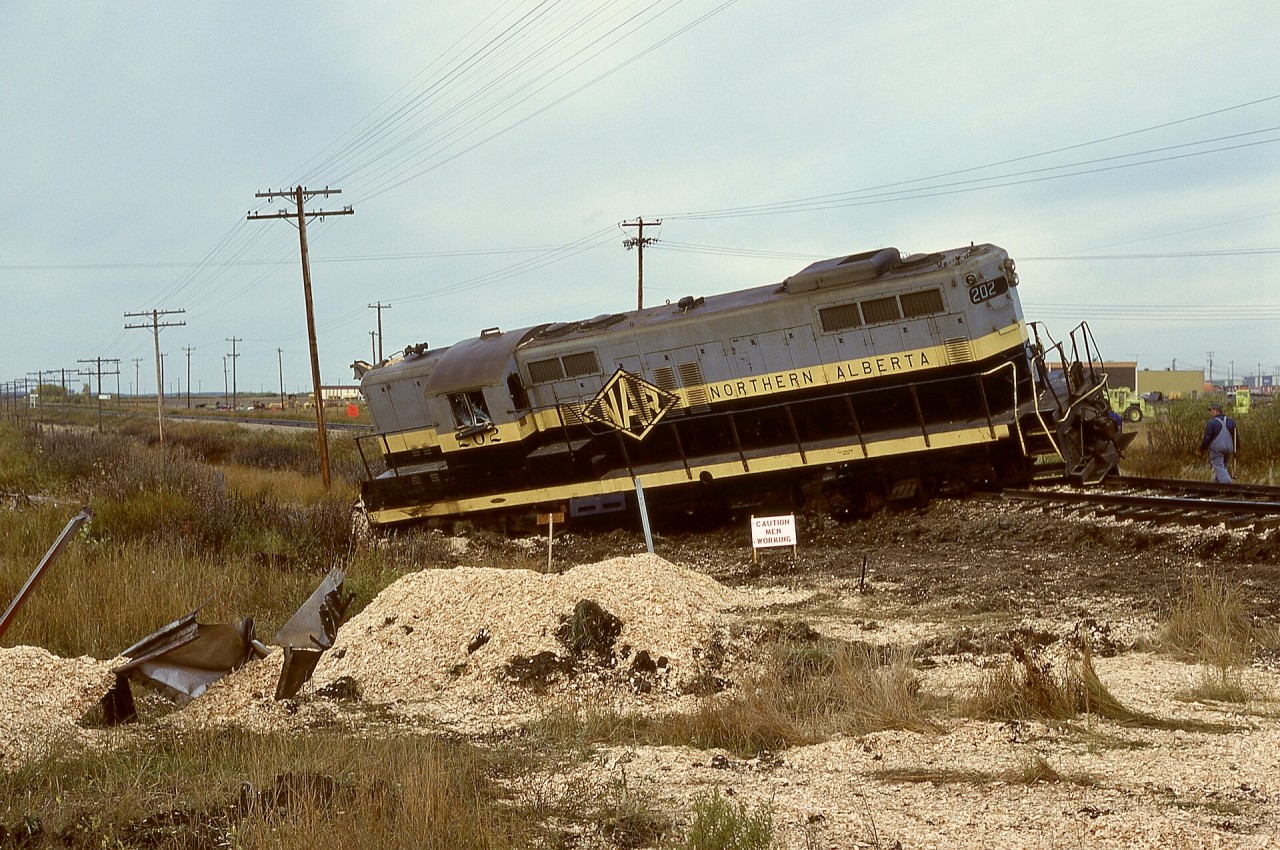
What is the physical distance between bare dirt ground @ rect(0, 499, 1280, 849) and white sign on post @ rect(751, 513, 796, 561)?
Result: 1.39ft

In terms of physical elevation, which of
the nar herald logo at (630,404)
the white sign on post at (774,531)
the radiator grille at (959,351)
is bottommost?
the white sign on post at (774,531)

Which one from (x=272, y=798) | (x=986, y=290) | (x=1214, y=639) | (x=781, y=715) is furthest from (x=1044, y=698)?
(x=986, y=290)

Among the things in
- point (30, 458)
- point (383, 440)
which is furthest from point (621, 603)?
point (30, 458)

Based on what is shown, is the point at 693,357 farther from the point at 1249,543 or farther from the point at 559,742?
the point at 559,742

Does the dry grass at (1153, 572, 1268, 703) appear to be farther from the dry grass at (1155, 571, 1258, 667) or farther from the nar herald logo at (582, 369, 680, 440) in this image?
the nar herald logo at (582, 369, 680, 440)

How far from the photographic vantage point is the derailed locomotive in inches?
601

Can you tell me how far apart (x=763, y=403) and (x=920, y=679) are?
988cm

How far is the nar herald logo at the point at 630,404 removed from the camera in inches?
690

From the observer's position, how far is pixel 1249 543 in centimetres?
1112

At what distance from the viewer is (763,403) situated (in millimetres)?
16906

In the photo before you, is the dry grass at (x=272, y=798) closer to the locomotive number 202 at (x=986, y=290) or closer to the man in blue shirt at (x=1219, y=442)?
the locomotive number 202 at (x=986, y=290)

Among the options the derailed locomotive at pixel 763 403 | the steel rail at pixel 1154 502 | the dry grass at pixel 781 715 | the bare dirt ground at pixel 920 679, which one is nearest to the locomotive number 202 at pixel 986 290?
the derailed locomotive at pixel 763 403

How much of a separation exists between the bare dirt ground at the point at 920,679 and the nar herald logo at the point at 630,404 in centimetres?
436

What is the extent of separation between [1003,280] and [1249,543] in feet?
18.7
